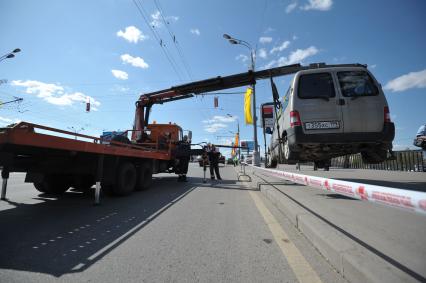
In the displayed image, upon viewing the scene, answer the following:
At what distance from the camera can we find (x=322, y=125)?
18.6ft

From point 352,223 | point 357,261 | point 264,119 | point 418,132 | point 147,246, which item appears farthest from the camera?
point 264,119

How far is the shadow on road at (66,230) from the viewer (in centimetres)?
284

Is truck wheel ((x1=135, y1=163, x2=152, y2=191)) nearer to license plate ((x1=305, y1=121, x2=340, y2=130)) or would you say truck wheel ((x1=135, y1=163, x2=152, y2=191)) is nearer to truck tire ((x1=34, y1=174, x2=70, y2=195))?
truck tire ((x1=34, y1=174, x2=70, y2=195))

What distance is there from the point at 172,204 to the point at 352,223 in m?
3.89

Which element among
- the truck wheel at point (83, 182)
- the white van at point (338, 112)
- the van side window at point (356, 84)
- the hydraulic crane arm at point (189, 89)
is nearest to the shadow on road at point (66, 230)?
the truck wheel at point (83, 182)

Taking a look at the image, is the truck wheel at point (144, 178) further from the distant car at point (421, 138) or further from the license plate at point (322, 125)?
the distant car at point (421, 138)

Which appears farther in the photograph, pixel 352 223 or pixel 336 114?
pixel 336 114

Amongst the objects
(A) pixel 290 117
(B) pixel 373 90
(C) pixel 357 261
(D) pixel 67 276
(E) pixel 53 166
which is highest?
(B) pixel 373 90

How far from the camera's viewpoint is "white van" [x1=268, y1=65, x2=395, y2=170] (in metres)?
5.55

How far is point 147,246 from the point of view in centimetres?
333

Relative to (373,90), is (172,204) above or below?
below

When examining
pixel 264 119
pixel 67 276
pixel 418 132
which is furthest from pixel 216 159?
pixel 67 276

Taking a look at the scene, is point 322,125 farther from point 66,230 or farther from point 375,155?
point 66,230

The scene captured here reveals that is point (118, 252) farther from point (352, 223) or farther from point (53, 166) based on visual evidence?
point (53, 166)
